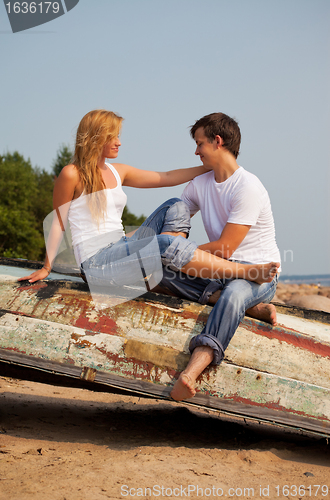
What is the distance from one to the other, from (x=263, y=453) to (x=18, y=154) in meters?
42.6

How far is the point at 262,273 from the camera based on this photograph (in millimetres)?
3131

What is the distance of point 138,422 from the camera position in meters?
4.15

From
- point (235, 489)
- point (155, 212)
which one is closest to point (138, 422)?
point (235, 489)

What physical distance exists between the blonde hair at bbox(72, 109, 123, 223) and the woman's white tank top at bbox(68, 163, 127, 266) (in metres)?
0.06

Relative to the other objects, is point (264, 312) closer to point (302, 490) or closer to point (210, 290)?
point (210, 290)

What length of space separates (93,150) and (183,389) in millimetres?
2070

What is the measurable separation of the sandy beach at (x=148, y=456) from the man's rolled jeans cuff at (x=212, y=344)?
728 mm

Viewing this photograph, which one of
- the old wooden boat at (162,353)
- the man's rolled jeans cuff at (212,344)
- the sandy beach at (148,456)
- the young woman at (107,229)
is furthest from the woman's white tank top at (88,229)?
the sandy beach at (148,456)

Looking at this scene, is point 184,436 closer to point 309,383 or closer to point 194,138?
point 309,383

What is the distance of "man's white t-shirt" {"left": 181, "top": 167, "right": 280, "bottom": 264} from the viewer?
10.8 ft

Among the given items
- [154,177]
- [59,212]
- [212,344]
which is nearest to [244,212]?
[212,344]

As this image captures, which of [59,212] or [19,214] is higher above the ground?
[59,212]

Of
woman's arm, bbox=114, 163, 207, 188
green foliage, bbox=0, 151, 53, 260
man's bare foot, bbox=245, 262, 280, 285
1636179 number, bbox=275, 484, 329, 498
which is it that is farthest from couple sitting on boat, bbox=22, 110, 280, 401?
green foliage, bbox=0, 151, 53, 260

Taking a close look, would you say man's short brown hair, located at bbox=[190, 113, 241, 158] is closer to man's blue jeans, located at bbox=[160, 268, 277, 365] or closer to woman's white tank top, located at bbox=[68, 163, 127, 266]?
woman's white tank top, located at bbox=[68, 163, 127, 266]
